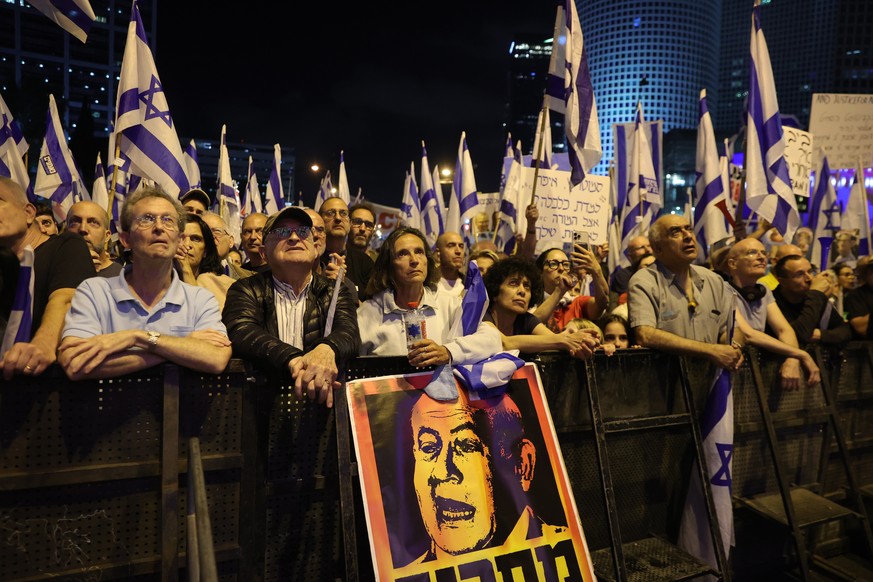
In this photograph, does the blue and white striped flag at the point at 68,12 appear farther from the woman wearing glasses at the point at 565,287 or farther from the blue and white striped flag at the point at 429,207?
the blue and white striped flag at the point at 429,207

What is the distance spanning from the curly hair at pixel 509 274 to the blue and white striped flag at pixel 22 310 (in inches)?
107

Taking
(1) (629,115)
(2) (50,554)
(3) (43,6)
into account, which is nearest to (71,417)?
(2) (50,554)

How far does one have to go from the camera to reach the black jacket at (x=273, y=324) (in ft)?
9.64

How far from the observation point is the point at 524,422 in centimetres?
340

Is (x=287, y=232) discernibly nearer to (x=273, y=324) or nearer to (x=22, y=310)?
(x=273, y=324)

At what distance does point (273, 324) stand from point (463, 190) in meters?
10.3

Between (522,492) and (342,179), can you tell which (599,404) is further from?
(342,179)

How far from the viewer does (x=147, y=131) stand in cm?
571

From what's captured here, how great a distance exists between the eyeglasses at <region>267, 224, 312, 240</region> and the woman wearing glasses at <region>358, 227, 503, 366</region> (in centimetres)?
67

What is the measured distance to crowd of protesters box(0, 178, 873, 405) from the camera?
282 centimetres

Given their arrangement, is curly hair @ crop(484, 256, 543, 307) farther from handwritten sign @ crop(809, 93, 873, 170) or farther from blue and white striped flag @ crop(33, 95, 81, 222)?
blue and white striped flag @ crop(33, 95, 81, 222)

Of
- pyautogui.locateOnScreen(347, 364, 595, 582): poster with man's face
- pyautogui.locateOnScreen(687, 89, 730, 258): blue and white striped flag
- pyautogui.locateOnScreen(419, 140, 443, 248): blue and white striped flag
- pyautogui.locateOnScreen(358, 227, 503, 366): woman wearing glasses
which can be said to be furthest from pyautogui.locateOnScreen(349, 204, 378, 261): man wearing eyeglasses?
pyautogui.locateOnScreen(419, 140, 443, 248): blue and white striped flag

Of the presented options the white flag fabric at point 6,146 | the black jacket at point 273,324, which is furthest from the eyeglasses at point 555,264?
the white flag fabric at point 6,146

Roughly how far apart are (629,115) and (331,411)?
12992 cm
